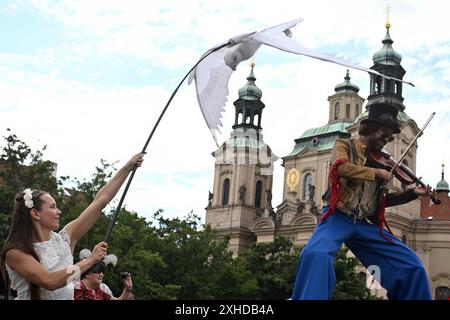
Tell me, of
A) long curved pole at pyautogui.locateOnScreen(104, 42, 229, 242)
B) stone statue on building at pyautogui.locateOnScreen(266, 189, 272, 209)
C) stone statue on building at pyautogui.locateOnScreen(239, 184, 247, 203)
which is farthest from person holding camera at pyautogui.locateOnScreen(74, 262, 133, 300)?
stone statue on building at pyautogui.locateOnScreen(239, 184, 247, 203)

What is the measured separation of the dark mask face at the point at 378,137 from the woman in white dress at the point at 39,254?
2561 mm

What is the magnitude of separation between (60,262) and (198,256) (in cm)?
2849

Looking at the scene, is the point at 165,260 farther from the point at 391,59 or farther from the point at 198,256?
the point at 391,59

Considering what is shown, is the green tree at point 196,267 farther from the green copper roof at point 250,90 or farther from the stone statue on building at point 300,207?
the green copper roof at point 250,90

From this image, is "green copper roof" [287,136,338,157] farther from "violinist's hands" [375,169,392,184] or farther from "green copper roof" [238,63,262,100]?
"violinist's hands" [375,169,392,184]

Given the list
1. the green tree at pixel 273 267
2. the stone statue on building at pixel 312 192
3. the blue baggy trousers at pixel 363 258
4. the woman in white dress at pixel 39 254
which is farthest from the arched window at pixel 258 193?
the woman in white dress at pixel 39 254

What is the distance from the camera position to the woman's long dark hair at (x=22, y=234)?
14.9 ft

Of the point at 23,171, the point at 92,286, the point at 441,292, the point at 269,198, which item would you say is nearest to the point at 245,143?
the point at 92,286

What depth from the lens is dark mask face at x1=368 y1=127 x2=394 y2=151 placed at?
6.34 m

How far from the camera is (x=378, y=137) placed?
6352mm

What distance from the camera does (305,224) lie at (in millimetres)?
56219

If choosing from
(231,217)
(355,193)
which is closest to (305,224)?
(231,217)

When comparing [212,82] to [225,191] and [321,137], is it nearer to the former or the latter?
[321,137]

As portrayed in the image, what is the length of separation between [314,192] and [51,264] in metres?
55.6
